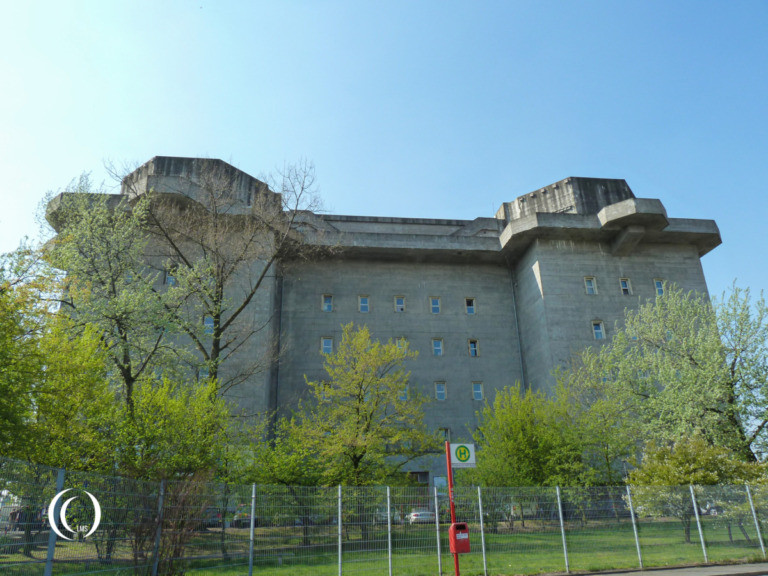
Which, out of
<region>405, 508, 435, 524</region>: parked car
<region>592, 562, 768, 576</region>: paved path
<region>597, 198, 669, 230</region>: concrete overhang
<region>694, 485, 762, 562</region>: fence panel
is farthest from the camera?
<region>597, 198, 669, 230</region>: concrete overhang

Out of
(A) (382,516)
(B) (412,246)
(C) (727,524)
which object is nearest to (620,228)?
(B) (412,246)

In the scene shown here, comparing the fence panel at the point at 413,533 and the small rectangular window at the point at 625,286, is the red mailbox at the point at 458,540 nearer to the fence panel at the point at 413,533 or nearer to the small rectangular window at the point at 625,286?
the fence panel at the point at 413,533

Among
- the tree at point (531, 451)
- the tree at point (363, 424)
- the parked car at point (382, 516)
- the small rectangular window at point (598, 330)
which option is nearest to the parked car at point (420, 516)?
the parked car at point (382, 516)

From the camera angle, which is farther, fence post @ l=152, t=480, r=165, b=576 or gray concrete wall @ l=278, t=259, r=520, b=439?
gray concrete wall @ l=278, t=259, r=520, b=439

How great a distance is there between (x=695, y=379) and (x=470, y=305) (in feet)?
64.3

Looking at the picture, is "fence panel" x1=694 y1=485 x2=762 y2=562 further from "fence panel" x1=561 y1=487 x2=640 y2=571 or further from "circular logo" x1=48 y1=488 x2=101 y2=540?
"circular logo" x1=48 y1=488 x2=101 y2=540

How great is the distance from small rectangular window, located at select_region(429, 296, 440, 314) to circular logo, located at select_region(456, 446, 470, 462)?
90.1 ft

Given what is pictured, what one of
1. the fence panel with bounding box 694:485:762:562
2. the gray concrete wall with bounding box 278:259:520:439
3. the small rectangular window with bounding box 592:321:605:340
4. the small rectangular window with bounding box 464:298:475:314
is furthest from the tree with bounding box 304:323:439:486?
the small rectangular window with bounding box 592:321:605:340

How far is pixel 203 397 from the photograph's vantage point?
1991 cm

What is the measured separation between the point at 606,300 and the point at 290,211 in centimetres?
2387

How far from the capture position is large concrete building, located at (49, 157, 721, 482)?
3644cm

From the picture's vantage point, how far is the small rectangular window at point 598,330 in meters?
36.1

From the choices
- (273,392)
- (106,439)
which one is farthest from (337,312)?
(106,439)

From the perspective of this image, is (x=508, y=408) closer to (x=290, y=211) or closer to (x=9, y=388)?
(x=290, y=211)
